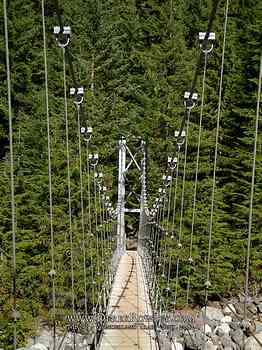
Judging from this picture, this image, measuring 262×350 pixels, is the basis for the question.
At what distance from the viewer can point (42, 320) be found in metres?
7.53

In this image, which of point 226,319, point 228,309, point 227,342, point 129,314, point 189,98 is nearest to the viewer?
point 189,98

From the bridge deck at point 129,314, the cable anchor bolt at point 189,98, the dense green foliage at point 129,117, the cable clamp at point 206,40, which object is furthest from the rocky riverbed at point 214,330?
the cable clamp at point 206,40

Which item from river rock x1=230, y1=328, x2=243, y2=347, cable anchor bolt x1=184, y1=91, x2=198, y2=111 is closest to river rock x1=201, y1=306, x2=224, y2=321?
river rock x1=230, y1=328, x2=243, y2=347

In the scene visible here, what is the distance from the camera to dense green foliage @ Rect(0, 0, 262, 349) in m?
8.36

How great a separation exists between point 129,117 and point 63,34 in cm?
924

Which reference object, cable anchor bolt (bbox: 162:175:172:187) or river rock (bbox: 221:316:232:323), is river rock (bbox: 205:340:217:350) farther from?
cable anchor bolt (bbox: 162:175:172:187)

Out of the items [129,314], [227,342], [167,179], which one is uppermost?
[167,179]

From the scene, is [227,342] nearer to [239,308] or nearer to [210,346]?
[210,346]

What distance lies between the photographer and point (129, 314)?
194 inches

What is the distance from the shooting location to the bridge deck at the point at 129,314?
4.09 meters

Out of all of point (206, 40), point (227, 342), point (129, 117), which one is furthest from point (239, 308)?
point (206, 40)

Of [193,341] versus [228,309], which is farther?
[228,309]

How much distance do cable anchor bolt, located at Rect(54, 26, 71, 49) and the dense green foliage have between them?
3.93m

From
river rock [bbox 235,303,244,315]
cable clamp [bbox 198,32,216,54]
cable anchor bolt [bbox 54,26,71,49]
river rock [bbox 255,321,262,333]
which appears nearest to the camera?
cable anchor bolt [bbox 54,26,71,49]
